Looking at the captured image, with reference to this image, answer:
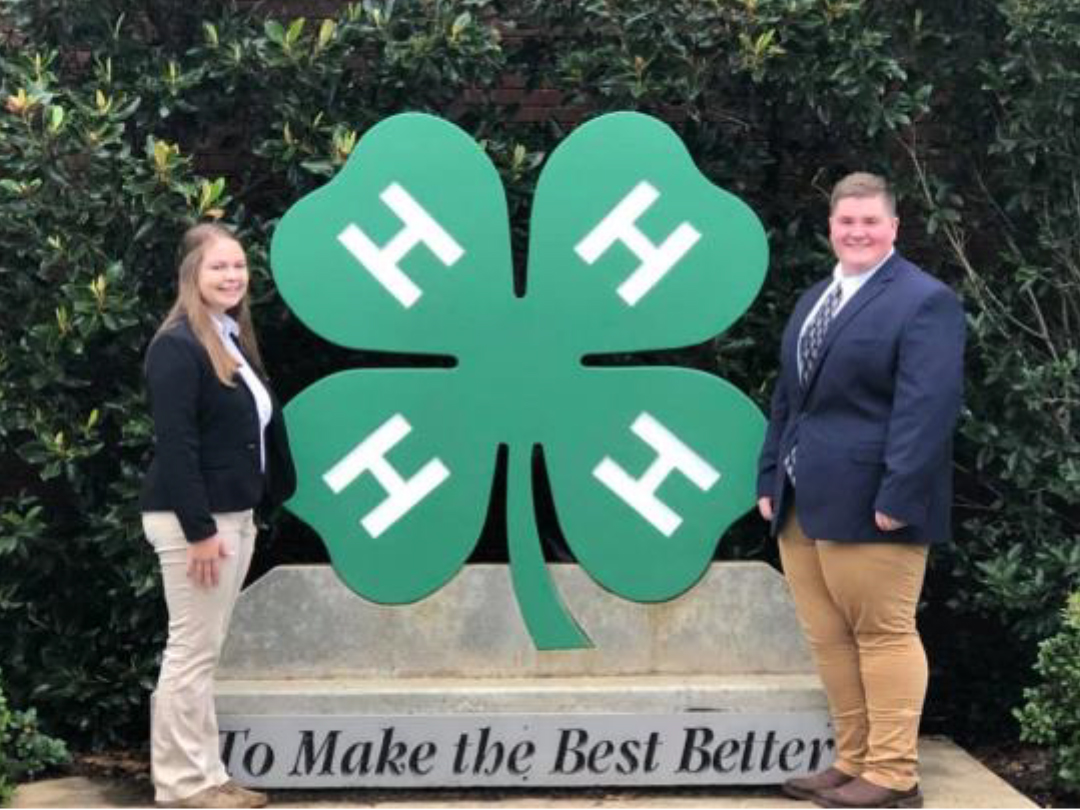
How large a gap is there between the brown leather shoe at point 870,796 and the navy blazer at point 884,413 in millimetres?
748

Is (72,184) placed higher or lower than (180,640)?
higher

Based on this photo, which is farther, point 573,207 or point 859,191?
point 573,207

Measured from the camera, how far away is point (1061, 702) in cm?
446

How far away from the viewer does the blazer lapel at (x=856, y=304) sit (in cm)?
408

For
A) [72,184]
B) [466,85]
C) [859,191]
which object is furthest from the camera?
[466,85]

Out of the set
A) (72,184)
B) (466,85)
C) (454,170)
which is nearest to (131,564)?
(72,184)

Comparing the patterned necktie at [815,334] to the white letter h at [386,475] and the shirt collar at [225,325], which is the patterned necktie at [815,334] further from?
the shirt collar at [225,325]

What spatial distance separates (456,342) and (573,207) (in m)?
0.56

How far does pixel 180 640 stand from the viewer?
4.09 metres

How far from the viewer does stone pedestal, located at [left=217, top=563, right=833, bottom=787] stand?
14.4ft

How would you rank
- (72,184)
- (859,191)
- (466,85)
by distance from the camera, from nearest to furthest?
1. (859,191)
2. (72,184)
3. (466,85)

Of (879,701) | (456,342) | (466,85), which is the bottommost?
(879,701)

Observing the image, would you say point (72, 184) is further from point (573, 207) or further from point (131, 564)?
point (573, 207)

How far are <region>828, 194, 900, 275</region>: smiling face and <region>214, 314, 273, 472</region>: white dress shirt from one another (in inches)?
66.3
